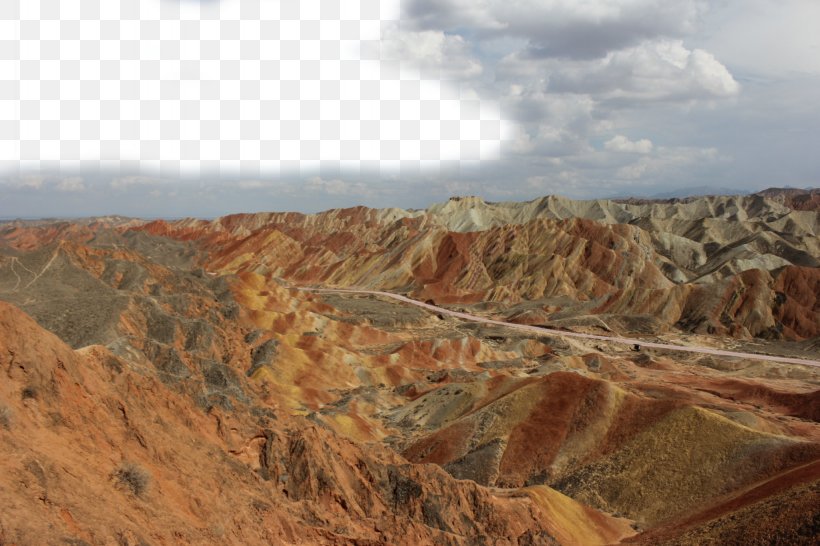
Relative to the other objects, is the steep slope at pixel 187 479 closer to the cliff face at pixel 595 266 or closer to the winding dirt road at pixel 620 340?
the winding dirt road at pixel 620 340

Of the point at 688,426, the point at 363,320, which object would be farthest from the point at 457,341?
the point at 688,426

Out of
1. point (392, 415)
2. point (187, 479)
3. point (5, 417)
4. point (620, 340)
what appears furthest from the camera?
point (620, 340)

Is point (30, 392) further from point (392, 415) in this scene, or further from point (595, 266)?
point (595, 266)

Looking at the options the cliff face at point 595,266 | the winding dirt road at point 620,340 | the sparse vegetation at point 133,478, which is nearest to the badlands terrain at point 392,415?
the sparse vegetation at point 133,478

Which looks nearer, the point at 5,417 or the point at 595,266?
the point at 5,417

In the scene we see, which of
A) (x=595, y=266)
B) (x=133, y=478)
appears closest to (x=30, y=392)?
(x=133, y=478)

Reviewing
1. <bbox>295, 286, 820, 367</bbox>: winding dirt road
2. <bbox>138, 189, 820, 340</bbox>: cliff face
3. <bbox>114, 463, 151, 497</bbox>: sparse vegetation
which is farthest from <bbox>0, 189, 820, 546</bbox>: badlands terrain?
<bbox>295, 286, 820, 367</bbox>: winding dirt road

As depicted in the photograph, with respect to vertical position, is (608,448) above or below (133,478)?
below

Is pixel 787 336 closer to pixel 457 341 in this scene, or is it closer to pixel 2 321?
pixel 457 341
